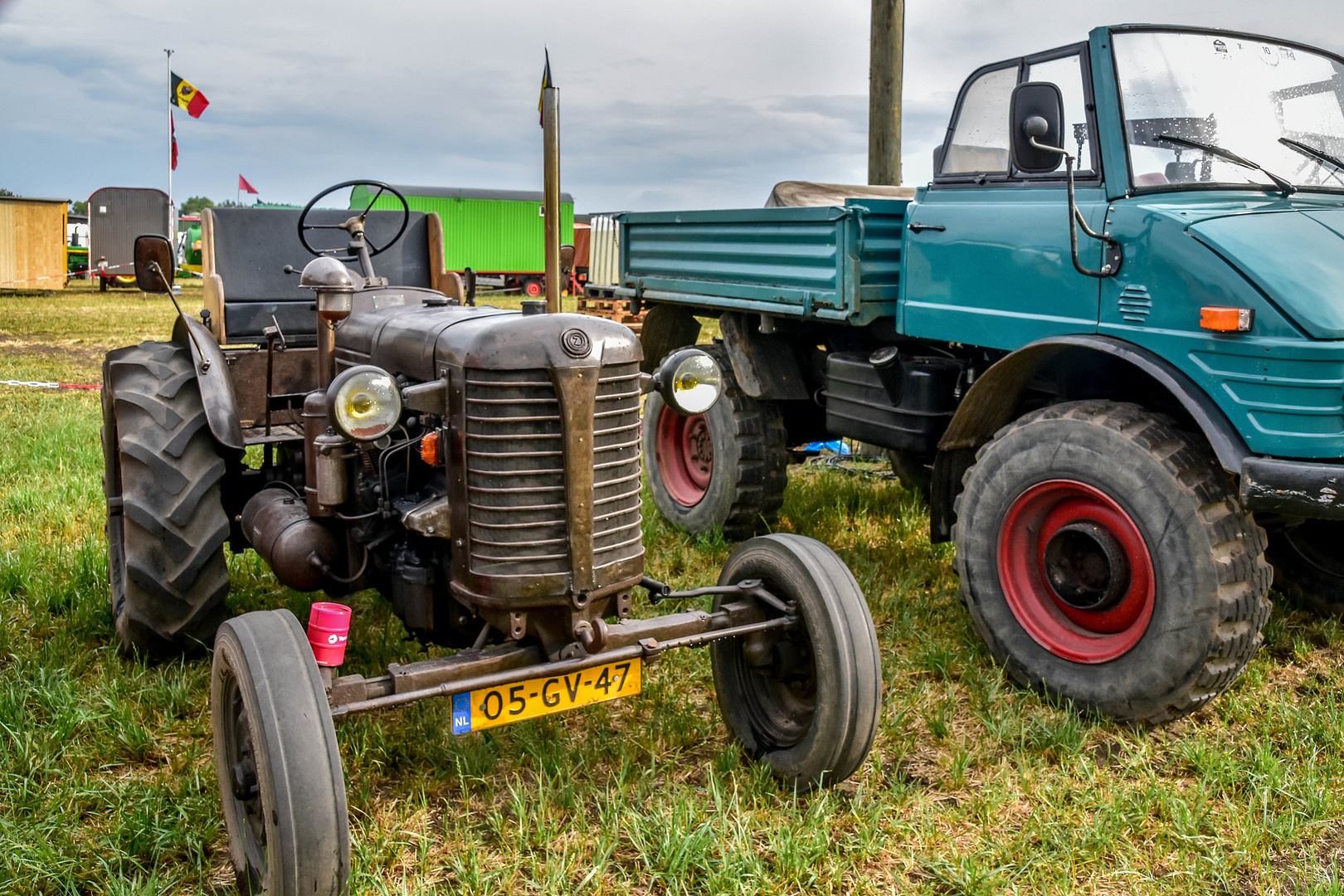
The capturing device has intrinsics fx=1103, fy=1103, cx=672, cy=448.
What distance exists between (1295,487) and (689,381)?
167 cm

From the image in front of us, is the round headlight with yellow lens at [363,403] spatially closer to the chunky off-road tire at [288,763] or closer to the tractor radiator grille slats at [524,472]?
the tractor radiator grille slats at [524,472]

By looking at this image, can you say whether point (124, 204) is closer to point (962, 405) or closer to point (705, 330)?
point (705, 330)

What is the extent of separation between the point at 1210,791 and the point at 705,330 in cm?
1107

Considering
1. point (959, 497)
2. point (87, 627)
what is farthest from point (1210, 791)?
point (87, 627)

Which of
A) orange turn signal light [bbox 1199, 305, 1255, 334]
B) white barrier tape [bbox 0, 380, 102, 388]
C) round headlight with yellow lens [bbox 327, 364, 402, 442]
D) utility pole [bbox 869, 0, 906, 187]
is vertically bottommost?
white barrier tape [bbox 0, 380, 102, 388]

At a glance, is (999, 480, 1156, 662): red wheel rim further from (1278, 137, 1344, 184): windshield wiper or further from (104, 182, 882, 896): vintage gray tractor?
(1278, 137, 1344, 184): windshield wiper

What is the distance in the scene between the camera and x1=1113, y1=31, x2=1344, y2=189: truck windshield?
143 inches

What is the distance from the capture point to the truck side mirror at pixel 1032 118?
3584 mm

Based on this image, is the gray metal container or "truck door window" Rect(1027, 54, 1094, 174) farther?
the gray metal container

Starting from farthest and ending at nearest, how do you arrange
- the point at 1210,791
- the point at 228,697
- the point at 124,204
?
1. the point at 124,204
2. the point at 1210,791
3. the point at 228,697

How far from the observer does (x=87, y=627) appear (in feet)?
13.3

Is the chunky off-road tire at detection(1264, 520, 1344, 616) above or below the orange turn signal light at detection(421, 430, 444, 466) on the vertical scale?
below

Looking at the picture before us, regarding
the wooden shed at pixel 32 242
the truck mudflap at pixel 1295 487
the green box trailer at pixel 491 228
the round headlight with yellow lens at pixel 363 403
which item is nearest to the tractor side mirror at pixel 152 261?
the round headlight with yellow lens at pixel 363 403

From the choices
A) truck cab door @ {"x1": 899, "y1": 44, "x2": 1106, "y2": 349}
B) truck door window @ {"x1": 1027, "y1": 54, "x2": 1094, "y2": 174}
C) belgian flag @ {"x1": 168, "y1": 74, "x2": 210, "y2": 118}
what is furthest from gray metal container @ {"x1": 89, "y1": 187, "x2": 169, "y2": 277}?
truck door window @ {"x1": 1027, "y1": 54, "x2": 1094, "y2": 174}
